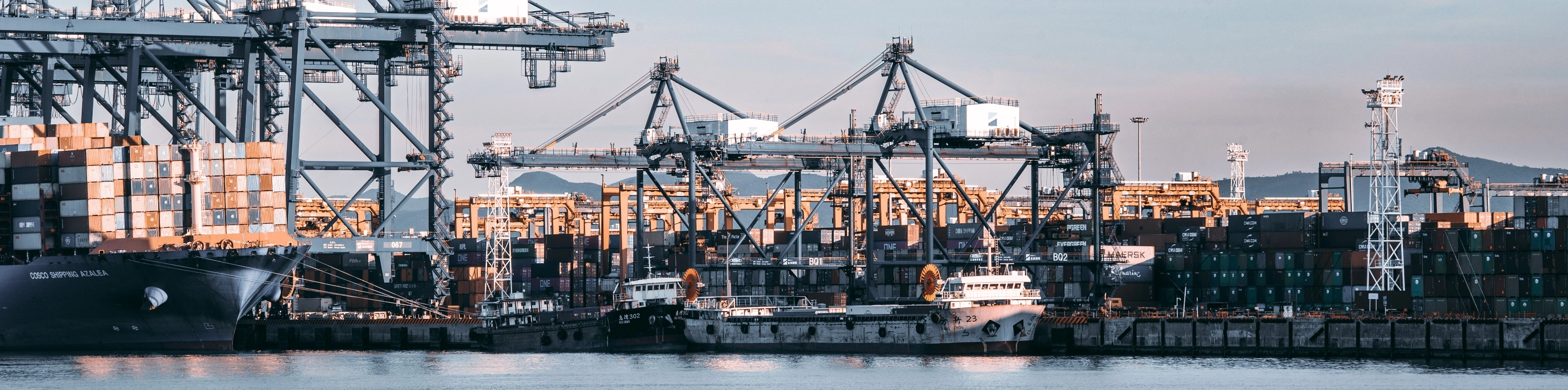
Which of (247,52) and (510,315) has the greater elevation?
(247,52)

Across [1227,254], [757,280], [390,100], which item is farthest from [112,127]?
[1227,254]

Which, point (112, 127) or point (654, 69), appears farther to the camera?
point (112, 127)

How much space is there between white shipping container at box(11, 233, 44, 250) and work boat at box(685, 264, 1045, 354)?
24.0 m

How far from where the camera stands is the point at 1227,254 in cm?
7931

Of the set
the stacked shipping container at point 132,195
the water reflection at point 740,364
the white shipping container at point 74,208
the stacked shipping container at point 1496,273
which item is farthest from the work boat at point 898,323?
the white shipping container at point 74,208

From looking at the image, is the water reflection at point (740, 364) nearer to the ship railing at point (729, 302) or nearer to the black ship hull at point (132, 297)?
the ship railing at point (729, 302)

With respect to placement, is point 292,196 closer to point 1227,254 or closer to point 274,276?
point 274,276

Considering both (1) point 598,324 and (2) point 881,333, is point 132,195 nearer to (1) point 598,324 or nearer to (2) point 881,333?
(1) point 598,324

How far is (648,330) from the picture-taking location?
70.9 metres

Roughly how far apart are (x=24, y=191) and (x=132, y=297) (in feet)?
23.3

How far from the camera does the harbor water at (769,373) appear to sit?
52750 mm

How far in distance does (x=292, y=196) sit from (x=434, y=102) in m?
6.45

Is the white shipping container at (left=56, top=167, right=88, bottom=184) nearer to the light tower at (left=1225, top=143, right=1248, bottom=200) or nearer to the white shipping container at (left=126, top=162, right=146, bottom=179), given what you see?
the white shipping container at (left=126, top=162, right=146, bottom=179)

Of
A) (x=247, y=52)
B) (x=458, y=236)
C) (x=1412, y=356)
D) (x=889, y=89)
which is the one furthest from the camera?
(x=458, y=236)
